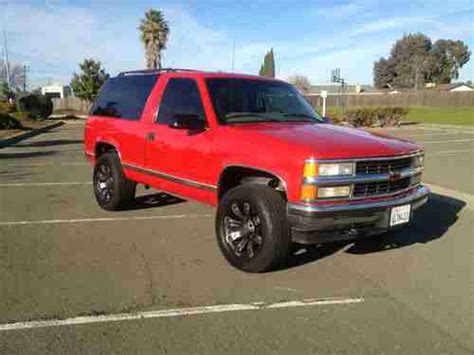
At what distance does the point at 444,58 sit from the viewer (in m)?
107

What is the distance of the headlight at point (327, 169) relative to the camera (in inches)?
184

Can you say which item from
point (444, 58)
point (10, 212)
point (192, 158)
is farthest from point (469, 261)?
point (444, 58)

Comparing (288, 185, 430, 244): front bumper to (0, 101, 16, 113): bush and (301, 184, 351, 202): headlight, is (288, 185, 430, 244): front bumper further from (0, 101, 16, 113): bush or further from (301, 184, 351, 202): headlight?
(0, 101, 16, 113): bush

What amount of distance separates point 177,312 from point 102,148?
4452 millimetres

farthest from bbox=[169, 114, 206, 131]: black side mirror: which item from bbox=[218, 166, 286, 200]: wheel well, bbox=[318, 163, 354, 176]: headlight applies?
bbox=[318, 163, 354, 176]: headlight

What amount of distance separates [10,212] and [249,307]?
4.61 meters

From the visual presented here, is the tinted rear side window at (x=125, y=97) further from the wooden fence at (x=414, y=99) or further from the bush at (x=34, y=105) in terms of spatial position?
the wooden fence at (x=414, y=99)

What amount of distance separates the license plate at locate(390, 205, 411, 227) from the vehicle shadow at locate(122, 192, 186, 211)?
3987mm

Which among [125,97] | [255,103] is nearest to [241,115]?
[255,103]

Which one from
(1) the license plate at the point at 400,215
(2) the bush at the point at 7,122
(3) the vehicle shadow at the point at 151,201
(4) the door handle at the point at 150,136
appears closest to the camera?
(1) the license plate at the point at 400,215

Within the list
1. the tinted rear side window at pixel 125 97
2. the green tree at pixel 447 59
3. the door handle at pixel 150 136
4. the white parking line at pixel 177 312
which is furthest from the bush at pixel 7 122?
the green tree at pixel 447 59

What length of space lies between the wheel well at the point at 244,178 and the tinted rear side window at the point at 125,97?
6.40 feet

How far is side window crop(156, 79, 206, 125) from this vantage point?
6.07m

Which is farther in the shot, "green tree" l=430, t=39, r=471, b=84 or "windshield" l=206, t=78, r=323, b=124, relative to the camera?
"green tree" l=430, t=39, r=471, b=84
